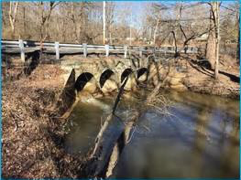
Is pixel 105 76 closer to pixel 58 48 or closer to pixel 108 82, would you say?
pixel 108 82

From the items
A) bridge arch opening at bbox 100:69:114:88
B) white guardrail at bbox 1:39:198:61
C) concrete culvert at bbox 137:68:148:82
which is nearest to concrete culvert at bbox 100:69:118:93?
bridge arch opening at bbox 100:69:114:88

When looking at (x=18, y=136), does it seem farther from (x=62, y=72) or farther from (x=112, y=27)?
(x=112, y=27)

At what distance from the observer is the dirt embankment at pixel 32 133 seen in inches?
263

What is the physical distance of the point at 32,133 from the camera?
26.8ft

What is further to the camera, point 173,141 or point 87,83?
point 87,83

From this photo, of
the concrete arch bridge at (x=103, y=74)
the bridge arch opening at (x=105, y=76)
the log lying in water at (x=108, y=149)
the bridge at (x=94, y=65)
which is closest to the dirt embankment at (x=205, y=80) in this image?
the bridge at (x=94, y=65)

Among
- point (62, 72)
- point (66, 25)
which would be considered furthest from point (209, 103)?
point (66, 25)

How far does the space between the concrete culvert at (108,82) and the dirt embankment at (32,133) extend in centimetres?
598

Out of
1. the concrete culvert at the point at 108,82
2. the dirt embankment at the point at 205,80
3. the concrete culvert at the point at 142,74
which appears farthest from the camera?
the concrete culvert at the point at 142,74

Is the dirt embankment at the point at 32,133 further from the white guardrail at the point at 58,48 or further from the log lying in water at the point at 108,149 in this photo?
the white guardrail at the point at 58,48

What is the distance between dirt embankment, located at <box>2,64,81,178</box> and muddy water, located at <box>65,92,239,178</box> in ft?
2.96

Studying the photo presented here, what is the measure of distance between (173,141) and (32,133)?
5229mm

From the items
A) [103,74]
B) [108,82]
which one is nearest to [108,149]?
[108,82]

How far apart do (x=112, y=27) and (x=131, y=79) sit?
2527 cm
